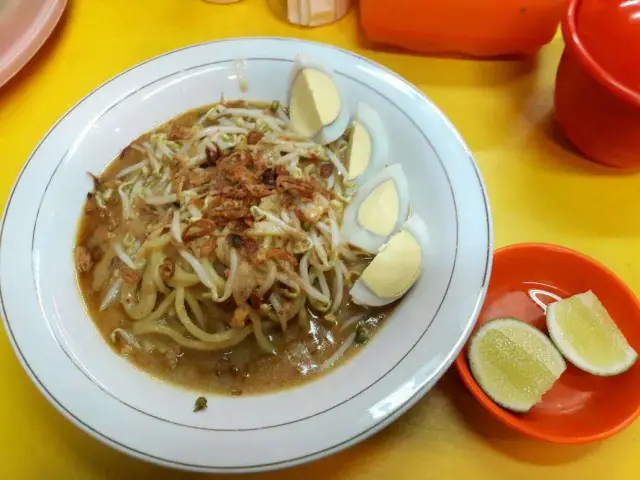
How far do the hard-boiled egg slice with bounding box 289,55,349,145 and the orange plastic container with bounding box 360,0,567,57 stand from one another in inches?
17.8

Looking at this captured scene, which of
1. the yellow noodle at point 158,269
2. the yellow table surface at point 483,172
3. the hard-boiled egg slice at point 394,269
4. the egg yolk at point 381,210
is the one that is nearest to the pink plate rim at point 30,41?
the yellow table surface at point 483,172

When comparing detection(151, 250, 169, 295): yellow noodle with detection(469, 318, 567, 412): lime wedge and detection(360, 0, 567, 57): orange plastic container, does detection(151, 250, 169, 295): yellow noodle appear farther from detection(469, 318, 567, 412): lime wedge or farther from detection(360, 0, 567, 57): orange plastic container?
detection(360, 0, 567, 57): orange plastic container

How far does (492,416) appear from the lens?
1.36m

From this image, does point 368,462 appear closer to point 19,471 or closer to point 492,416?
point 492,416

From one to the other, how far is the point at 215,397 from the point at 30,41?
1.49m

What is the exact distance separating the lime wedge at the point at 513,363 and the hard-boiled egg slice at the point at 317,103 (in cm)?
75

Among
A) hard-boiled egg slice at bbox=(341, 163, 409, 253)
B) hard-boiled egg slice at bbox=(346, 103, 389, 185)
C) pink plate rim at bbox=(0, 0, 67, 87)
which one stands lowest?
hard-boiled egg slice at bbox=(341, 163, 409, 253)

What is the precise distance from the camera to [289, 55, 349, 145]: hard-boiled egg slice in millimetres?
1658

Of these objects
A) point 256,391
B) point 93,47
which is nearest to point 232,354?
point 256,391

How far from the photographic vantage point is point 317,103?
65.0 inches

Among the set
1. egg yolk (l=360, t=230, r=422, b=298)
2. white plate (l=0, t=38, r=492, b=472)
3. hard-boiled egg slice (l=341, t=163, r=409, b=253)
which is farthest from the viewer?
hard-boiled egg slice (l=341, t=163, r=409, b=253)

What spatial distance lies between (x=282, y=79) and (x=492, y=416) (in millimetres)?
A: 1208

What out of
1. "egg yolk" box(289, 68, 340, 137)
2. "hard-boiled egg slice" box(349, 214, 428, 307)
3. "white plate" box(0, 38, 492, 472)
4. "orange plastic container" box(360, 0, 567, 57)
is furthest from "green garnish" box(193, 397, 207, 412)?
"orange plastic container" box(360, 0, 567, 57)

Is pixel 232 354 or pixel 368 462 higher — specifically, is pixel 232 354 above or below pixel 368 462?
above
